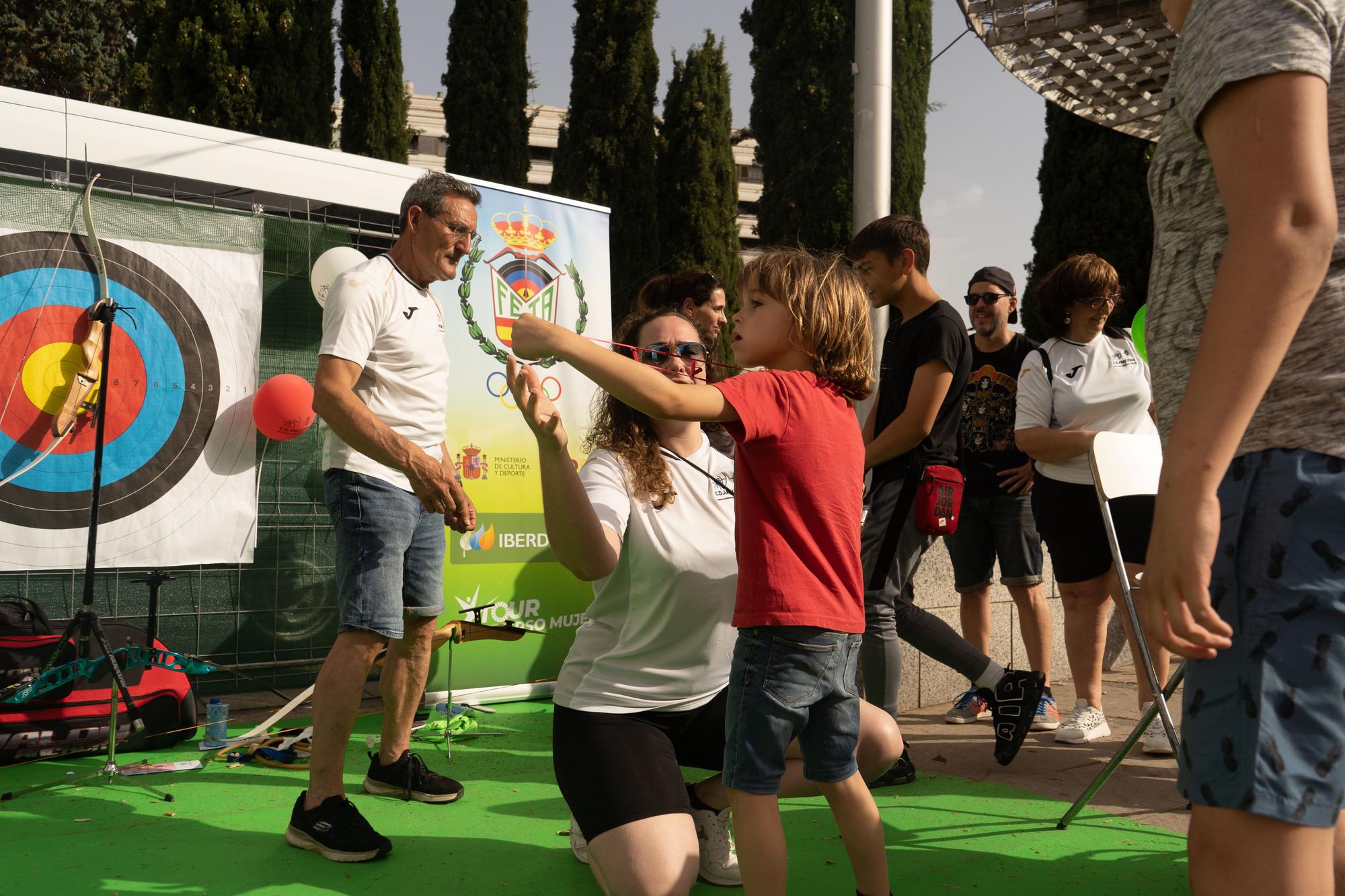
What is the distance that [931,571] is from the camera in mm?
4758

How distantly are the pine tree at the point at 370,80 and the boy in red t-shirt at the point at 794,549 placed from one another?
1561 centimetres

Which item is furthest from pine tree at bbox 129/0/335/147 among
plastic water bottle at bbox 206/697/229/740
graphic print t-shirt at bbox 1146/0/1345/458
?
graphic print t-shirt at bbox 1146/0/1345/458

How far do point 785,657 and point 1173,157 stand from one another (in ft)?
3.47

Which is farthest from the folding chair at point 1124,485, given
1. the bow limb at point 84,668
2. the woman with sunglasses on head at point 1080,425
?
the bow limb at point 84,668

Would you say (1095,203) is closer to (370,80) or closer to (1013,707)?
(1013,707)

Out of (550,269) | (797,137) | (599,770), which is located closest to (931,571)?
(550,269)

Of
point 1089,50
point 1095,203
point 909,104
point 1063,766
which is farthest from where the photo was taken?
point 909,104

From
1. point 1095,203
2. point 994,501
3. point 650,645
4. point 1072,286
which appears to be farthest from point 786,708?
point 1095,203

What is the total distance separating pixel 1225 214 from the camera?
1089 millimetres

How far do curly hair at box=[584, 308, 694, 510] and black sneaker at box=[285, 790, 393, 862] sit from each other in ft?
3.69

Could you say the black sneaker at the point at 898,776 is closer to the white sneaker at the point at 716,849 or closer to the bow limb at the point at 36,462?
the white sneaker at the point at 716,849

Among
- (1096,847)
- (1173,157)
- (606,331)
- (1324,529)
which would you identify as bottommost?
(1096,847)

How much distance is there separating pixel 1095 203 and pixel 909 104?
5.25 m

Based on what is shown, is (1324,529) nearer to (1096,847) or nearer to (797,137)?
(1096,847)
